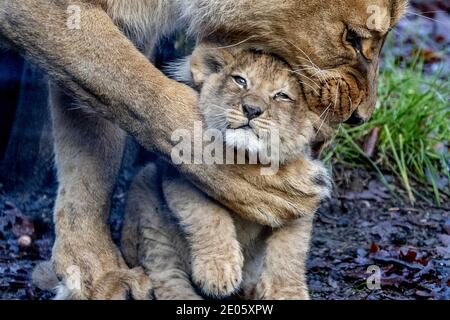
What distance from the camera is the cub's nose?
140 inches

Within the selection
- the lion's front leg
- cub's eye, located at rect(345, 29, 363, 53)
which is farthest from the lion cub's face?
the lion's front leg

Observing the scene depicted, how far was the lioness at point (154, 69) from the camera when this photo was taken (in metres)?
3.80

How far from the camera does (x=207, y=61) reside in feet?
12.7

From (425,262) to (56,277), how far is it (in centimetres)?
165

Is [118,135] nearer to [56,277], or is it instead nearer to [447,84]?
[56,277]

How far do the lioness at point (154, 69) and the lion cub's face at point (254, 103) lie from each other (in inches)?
3.4

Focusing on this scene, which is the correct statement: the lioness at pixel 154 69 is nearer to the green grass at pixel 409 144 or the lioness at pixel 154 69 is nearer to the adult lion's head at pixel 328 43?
→ the adult lion's head at pixel 328 43

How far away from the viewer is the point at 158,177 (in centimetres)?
421

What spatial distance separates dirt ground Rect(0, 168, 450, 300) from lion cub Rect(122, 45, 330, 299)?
543 mm

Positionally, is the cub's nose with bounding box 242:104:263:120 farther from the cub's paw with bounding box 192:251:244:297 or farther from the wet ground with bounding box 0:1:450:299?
the wet ground with bounding box 0:1:450:299

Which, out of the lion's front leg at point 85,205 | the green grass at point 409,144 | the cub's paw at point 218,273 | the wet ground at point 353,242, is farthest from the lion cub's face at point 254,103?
the green grass at point 409,144

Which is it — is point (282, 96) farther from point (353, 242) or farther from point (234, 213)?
point (353, 242)
